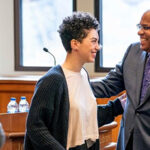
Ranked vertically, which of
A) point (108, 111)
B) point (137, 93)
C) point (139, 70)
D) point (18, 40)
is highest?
point (18, 40)

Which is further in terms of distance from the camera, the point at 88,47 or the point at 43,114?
the point at 88,47

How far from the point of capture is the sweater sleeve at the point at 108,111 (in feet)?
7.35

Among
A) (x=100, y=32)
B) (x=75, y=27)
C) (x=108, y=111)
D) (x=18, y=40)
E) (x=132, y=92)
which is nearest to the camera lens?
(x=75, y=27)

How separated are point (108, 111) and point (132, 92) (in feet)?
0.73

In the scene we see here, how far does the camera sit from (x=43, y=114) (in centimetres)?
187

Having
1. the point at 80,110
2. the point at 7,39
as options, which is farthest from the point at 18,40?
the point at 80,110

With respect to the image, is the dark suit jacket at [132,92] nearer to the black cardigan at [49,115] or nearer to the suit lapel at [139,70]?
the suit lapel at [139,70]

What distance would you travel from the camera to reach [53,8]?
5.43 metres

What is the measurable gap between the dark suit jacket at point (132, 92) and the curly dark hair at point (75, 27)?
31 centimetres

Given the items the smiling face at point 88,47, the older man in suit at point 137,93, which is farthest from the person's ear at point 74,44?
the older man in suit at point 137,93

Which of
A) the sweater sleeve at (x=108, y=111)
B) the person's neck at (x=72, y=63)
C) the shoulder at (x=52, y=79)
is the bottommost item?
the sweater sleeve at (x=108, y=111)

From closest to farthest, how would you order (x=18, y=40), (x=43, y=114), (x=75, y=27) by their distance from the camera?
(x=43, y=114), (x=75, y=27), (x=18, y=40)

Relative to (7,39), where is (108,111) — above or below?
below

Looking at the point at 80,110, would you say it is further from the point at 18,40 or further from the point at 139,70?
the point at 18,40
